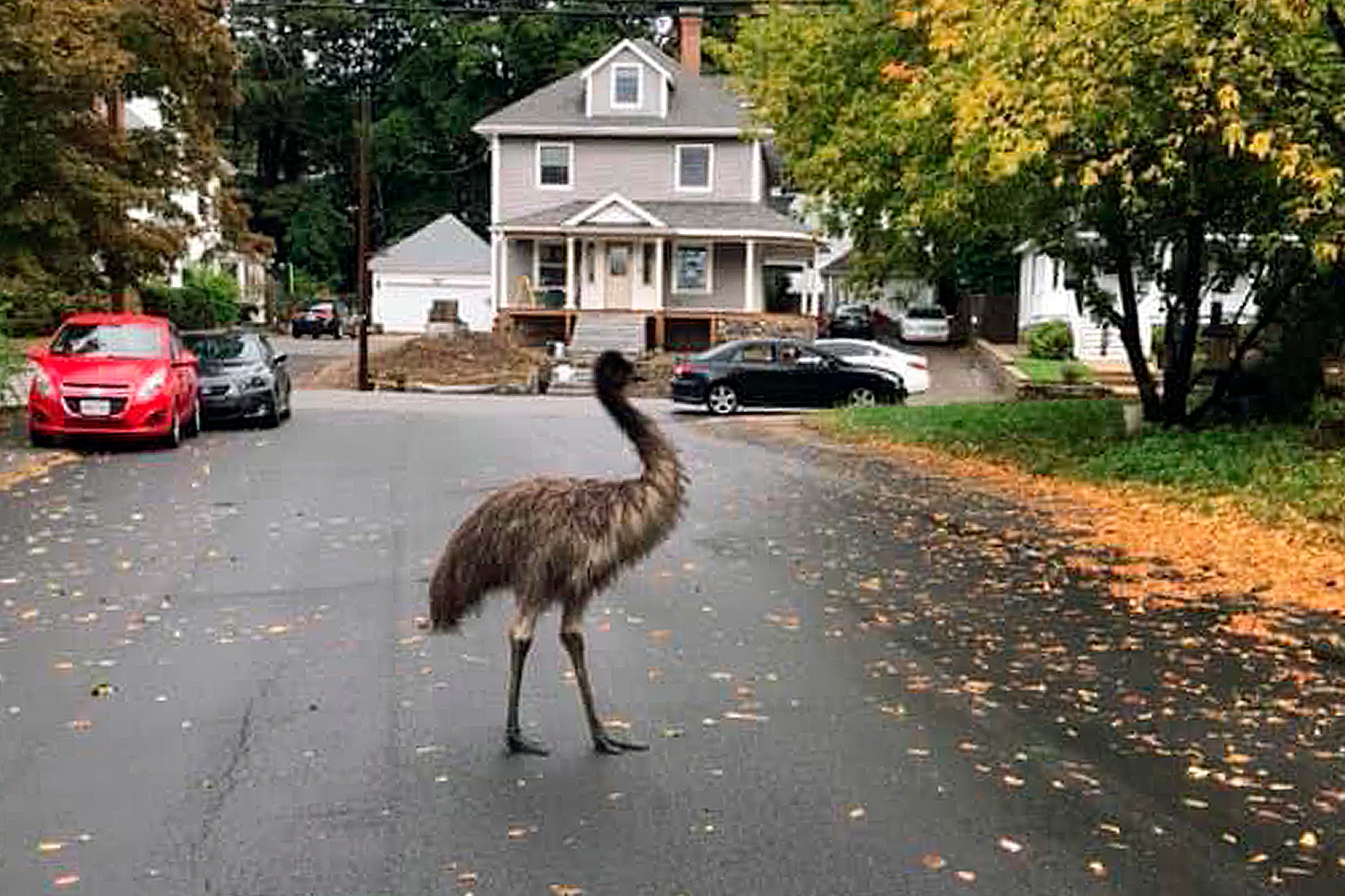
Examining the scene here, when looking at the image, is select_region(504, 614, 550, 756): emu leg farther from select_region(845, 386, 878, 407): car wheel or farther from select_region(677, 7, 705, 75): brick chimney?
select_region(677, 7, 705, 75): brick chimney

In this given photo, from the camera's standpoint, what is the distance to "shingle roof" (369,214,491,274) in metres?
66.9

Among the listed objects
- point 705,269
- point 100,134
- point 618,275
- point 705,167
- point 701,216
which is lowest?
point 618,275

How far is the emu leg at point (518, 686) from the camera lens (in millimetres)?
6094

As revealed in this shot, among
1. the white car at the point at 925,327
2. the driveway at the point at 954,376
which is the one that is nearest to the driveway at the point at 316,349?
the driveway at the point at 954,376

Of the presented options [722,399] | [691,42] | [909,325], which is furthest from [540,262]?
[722,399]

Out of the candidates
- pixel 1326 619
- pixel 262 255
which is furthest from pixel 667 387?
pixel 1326 619

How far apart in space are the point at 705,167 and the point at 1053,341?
13223 millimetres

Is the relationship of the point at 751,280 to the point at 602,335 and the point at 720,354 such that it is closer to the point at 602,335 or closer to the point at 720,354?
the point at 602,335

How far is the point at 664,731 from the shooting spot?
21.2ft

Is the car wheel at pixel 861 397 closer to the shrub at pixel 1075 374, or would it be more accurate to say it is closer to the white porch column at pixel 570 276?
the shrub at pixel 1075 374

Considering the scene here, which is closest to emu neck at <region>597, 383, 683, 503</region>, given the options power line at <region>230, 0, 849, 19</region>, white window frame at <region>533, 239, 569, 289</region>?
power line at <region>230, 0, 849, 19</region>

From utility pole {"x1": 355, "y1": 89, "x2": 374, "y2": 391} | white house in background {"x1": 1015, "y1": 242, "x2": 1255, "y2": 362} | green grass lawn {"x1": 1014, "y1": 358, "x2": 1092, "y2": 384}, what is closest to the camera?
green grass lawn {"x1": 1014, "y1": 358, "x2": 1092, "y2": 384}

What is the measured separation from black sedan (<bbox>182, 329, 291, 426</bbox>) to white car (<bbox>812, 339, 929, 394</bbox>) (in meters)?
15.4

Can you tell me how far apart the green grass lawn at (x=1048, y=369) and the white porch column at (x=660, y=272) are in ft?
38.3
